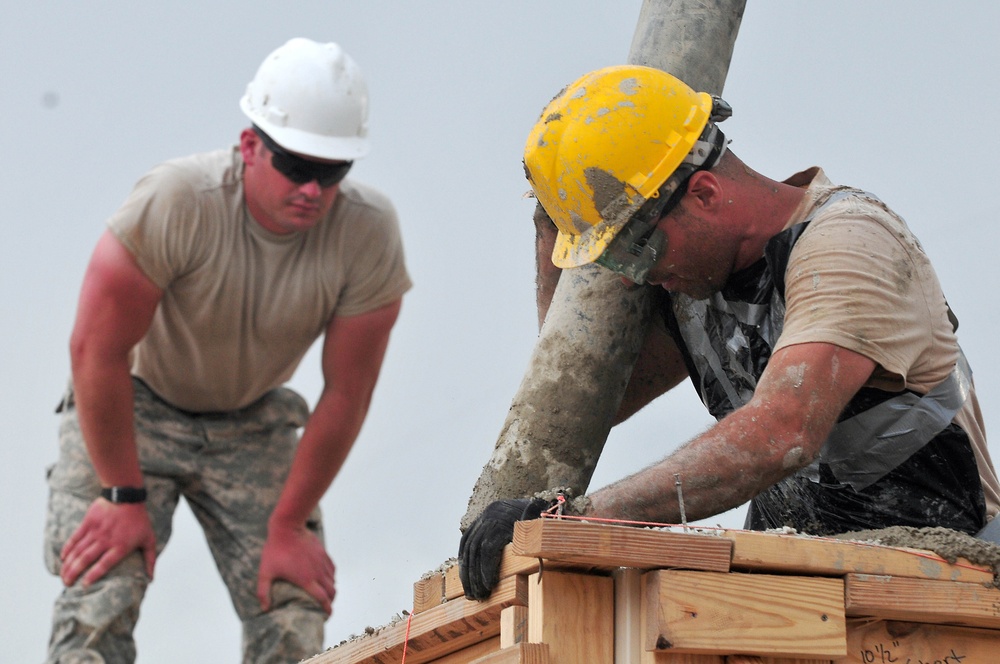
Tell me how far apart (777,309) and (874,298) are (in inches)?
15.7

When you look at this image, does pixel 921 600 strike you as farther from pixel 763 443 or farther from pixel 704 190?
pixel 704 190

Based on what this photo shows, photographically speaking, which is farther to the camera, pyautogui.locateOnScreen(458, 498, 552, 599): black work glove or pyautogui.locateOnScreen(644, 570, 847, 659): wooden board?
pyautogui.locateOnScreen(458, 498, 552, 599): black work glove

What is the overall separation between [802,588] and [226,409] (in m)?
3.35

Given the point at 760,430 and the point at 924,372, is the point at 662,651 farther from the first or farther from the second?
the point at 924,372

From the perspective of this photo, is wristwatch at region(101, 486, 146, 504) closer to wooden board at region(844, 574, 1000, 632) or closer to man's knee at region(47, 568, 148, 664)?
man's knee at region(47, 568, 148, 664)

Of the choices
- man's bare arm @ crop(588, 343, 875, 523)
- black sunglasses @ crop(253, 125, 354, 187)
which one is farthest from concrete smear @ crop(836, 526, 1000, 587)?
black sunglasses @ crop(253, 125, 354, 187)

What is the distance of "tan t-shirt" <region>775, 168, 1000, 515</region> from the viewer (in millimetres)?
2668

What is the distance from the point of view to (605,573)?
89.0 inches

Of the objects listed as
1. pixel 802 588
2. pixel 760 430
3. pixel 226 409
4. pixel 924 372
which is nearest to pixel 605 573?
pixel 802 588

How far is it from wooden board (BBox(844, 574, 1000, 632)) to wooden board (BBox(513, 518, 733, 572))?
0.91ft

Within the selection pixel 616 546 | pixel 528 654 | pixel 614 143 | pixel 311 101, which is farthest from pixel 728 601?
pixel 311 101

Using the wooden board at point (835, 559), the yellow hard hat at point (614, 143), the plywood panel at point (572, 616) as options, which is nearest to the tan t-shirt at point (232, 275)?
the yellow hard hat at point (614, 143)

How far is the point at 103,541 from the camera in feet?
15.7

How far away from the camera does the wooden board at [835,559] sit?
2.21m
